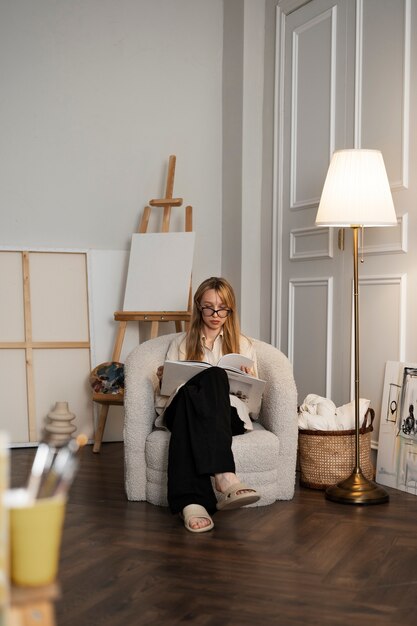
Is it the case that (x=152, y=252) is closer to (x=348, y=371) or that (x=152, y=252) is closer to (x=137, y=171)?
(x=137, y=171)

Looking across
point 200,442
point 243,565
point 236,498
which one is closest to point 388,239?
point 200,442

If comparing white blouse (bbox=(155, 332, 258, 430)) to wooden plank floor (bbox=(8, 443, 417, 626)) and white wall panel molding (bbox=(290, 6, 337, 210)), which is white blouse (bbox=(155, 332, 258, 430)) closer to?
wooden plank floor (bbox=(8, 443, 417, 626))

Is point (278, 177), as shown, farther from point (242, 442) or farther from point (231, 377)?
point (242, 442)

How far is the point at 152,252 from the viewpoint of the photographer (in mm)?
4727

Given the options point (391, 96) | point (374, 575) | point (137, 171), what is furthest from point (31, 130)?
point (374, 575)

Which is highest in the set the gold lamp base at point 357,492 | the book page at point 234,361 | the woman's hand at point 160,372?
the book page at point 234,361

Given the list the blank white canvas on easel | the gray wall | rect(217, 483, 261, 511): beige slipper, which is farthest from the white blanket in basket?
the gray wall

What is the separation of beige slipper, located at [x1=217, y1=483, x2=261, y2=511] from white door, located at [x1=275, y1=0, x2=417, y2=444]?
1.16m

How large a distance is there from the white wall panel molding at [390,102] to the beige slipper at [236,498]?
1.61 metres

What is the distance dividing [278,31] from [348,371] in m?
2.05

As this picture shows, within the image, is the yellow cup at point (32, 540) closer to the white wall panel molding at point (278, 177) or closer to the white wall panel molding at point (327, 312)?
the white wall panel molding at point (327, 312)

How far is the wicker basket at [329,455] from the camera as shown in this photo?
3615mm

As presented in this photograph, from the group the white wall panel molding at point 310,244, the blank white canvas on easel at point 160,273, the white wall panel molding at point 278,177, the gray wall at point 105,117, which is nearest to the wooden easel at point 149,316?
the blank white canvas on easel at point 160,273

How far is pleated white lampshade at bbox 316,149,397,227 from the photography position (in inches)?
132
